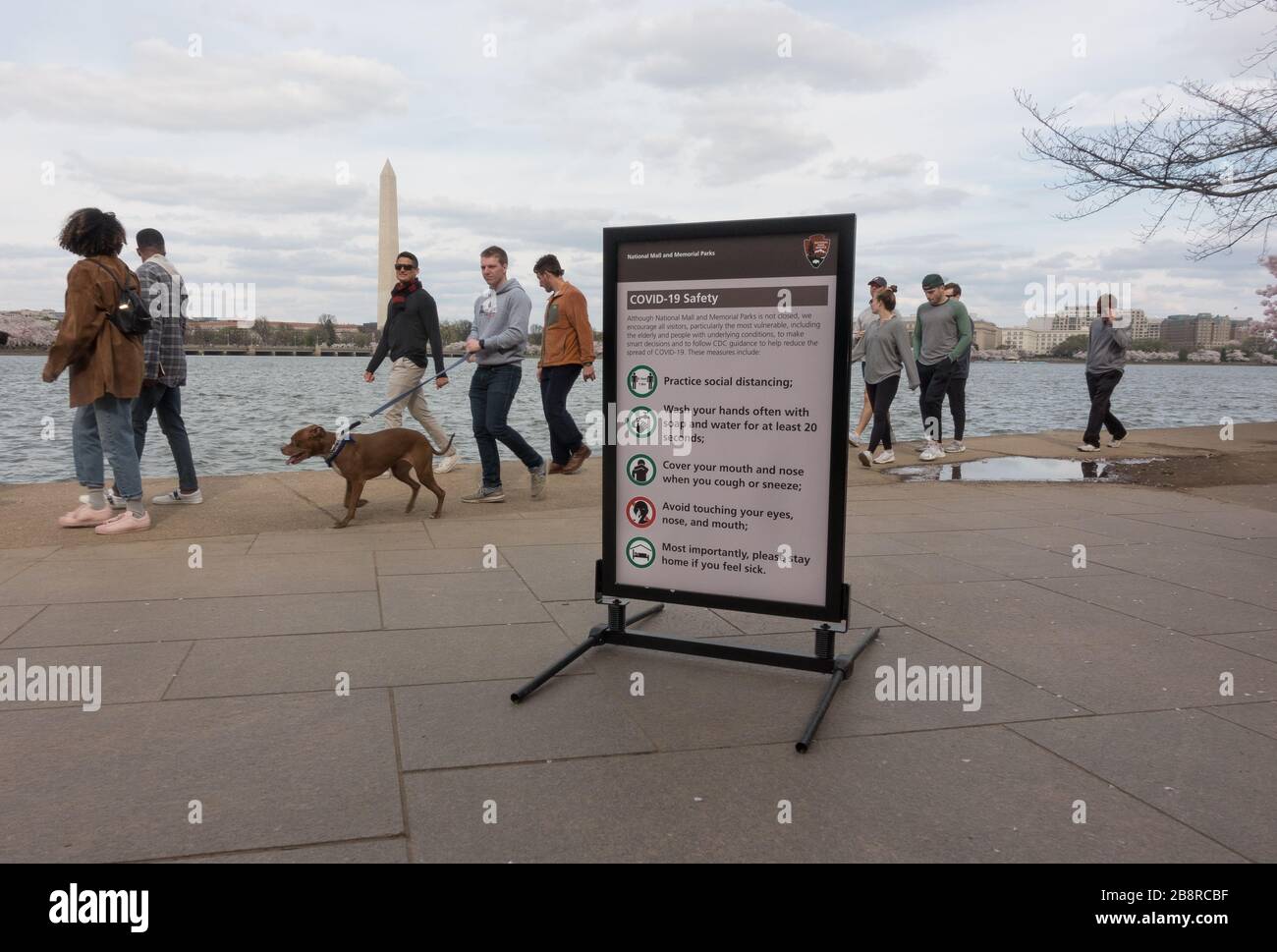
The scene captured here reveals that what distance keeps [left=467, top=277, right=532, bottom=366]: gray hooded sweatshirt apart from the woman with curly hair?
275cm

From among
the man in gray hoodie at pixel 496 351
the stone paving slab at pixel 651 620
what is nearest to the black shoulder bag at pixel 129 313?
the man in gray hoodie at pixel 496 351

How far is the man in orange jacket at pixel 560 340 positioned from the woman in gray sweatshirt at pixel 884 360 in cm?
372

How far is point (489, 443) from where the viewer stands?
9023 millimetres

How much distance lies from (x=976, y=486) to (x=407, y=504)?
19.2 feet

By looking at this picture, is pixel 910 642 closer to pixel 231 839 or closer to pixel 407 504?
pixel 231 839

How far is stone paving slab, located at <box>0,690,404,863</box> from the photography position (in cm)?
292

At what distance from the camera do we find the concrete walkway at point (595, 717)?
297 centimetres

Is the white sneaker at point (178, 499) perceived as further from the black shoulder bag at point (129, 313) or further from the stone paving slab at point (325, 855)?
the stone paving slab at point (325, 855)

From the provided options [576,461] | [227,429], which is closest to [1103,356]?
[576,461]

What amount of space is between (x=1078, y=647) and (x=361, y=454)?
17.8ft

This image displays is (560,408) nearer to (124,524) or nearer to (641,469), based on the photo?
(124,524)

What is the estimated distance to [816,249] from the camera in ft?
13.2

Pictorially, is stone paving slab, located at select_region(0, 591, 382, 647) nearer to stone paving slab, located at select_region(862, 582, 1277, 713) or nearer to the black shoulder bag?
the black shoulder bag

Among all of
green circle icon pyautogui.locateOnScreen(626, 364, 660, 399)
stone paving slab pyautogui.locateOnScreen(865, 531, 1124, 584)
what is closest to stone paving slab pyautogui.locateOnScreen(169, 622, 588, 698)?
green circle icon pyautogui.locateOnScreen(626, 364, 660, 399)
